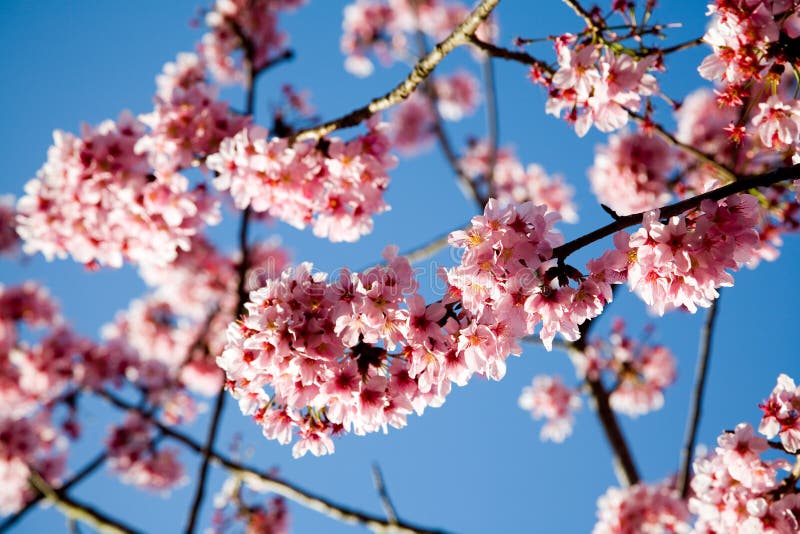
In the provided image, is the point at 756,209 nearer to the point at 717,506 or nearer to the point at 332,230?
the point at 717,506

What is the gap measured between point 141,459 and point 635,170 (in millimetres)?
8010

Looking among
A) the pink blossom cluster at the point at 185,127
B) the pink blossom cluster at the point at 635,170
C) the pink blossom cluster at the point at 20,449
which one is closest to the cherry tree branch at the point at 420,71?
the pink blossom cluster at the point at 185,127

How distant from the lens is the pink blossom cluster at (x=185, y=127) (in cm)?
418

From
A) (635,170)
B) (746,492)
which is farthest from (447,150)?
(746,492)

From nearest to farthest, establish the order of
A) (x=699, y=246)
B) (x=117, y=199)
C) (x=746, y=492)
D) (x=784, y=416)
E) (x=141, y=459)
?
1. (x=699, y=246)
2. (x=784, y=416)
3. (x=746, y=492)
4. (x=117, y=199)
5. (x=141, y=459)

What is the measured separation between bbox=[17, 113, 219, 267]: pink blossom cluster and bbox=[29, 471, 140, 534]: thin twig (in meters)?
2.57

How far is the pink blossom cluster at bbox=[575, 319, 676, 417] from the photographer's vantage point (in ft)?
23.1

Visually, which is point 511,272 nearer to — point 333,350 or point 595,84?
point 333,350

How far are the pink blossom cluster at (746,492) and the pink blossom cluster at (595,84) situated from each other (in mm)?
1932

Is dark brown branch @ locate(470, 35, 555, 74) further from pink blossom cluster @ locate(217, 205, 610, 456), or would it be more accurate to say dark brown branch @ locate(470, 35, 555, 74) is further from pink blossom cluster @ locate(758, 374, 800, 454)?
pink blossom cluster @ locate(758, 374, 800, 454)

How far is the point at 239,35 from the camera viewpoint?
7.00m

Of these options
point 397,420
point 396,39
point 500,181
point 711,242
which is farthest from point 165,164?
point 396,39

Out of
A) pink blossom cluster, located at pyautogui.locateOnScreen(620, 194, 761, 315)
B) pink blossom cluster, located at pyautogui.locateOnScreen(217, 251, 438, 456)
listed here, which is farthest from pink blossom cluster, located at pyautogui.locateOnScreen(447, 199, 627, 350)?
pink blossom cluster, located at pyautogui.locateOnScreen(217, 251, 438, 456)

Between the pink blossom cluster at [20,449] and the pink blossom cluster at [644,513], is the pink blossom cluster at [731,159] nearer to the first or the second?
the pink blossom cluster at [644,513]
